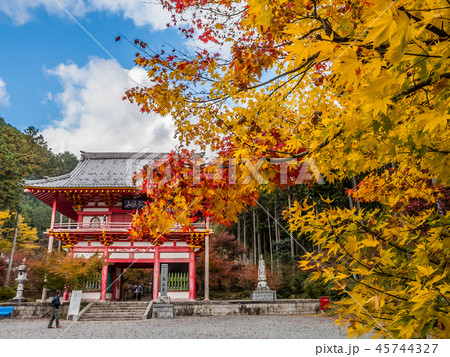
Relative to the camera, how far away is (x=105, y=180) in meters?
13.3

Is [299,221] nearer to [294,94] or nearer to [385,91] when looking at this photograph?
[385,91]

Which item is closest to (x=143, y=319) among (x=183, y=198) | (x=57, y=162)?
(x=183, y=198)

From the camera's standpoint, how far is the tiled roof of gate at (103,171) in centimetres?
1241

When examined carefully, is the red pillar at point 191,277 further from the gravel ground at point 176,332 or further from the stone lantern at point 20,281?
the stone lantern at point 20,281

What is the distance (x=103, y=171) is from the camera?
14.3 meters

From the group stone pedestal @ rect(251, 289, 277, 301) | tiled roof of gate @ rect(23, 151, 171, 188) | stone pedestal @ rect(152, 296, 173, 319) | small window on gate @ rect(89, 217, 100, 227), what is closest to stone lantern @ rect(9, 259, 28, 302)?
small window on gate @ rect(89, 217, 100, 227)

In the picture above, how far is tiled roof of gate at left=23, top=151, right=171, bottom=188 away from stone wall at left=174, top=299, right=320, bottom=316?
4985mm

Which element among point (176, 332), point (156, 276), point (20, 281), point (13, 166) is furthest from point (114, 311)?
point (13, 166)

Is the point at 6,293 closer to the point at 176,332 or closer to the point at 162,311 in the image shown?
the point at 162,311

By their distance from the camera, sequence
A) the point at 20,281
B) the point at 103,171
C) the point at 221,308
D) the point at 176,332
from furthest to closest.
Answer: the point at 103,171
the point at 20,281
the point at 221,308
the point at 176,332

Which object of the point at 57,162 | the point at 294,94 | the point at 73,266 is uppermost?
the point at 57,162

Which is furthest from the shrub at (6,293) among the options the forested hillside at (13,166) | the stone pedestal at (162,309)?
the stone pedestal at (162,309)

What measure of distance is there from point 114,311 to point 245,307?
470cm

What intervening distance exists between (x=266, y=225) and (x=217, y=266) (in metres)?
7.99
